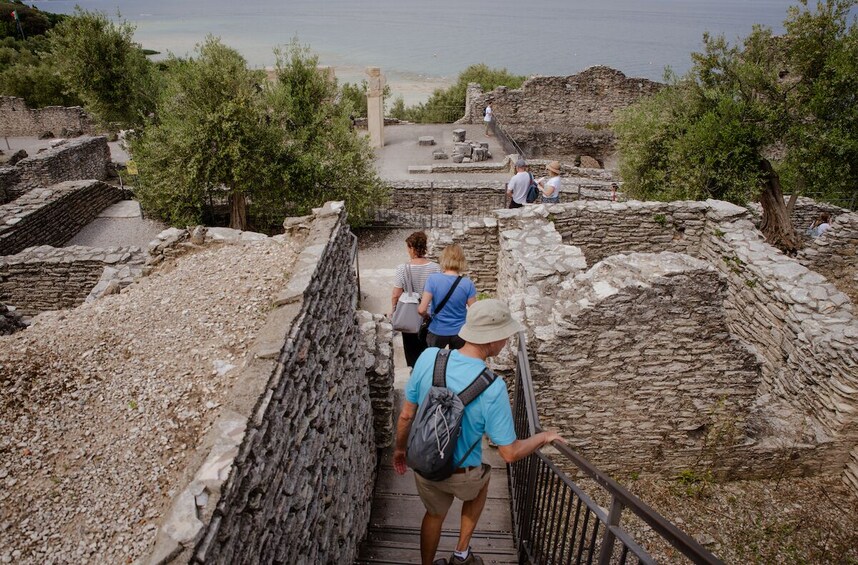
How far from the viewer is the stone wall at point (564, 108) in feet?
90.0

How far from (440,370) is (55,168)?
20.9m

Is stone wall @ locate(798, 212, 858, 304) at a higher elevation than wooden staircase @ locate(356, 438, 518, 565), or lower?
higher

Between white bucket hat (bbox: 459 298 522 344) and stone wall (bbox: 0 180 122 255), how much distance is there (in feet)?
45.5

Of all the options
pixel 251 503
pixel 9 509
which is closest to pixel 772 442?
pixel 251 503

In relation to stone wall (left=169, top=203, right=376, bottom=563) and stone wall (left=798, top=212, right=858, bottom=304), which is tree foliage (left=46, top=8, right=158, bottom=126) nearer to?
stone wall (left=169, top=203, right=376, bottom=563)

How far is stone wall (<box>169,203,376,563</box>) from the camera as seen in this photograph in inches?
109

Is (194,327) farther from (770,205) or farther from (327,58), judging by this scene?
(327,58)

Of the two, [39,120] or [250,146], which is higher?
[250,146]

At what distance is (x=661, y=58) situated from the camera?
105500 mm

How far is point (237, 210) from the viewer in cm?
1505

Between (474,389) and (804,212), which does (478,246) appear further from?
(804,212)

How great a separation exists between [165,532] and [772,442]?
7.81m

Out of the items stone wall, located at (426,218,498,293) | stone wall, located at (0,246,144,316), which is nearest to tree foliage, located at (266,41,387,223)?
stone wall, located at (426,218,498,293)

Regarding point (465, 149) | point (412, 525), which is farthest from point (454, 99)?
point (412, 525)
